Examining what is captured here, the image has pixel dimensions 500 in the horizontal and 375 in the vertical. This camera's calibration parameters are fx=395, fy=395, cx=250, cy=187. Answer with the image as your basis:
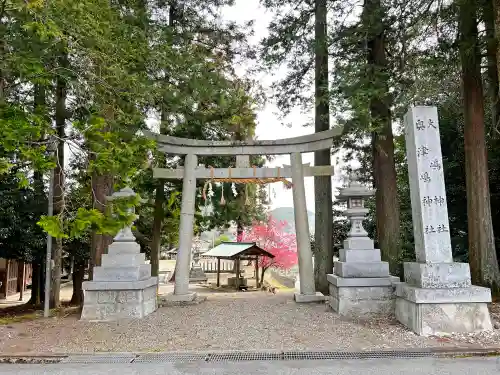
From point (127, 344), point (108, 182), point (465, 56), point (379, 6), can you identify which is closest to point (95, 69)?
point (108, 182)

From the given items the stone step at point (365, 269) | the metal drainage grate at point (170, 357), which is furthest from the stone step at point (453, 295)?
the metal drainage grate at point (170, 357)

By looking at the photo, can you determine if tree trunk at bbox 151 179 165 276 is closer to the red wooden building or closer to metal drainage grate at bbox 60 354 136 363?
metal drainage grate at bbox 60 354 136 363

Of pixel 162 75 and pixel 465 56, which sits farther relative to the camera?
pixel 162 75

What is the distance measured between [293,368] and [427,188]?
138 inches

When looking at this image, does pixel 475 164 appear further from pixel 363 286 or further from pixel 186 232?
pixel 186 232

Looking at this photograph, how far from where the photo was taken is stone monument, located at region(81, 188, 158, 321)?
6980mm

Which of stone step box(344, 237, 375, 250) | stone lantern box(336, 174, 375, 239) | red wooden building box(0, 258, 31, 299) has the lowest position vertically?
red wooden building box(0, 258, 31, 299)

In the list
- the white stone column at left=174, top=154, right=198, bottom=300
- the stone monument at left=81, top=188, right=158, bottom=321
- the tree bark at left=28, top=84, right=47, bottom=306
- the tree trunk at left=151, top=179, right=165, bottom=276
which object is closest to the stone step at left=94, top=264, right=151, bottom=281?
the stone monument at left=81, top=188, right=158, bottom=321

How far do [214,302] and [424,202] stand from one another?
527 cm

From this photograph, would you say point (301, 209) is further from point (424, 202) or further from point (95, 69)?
point (95, 69)

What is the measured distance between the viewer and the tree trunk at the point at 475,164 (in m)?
7.96

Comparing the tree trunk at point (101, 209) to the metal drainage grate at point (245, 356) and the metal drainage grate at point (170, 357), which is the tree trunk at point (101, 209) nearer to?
the metal drainage grate at point (170, 357)

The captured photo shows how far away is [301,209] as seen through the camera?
9.18 metres

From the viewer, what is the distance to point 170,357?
488 cm
